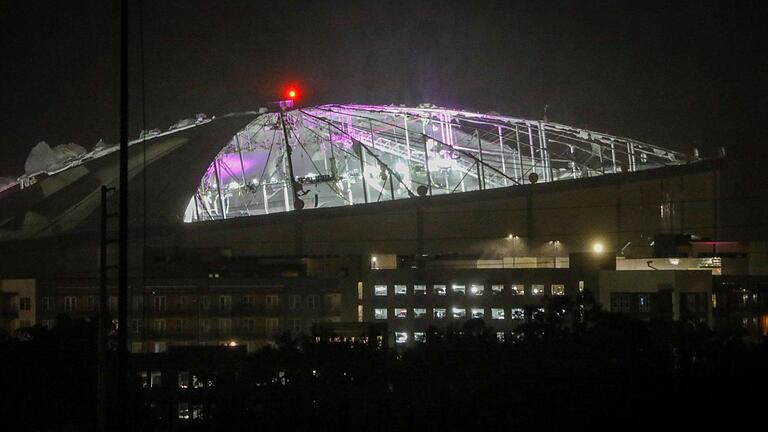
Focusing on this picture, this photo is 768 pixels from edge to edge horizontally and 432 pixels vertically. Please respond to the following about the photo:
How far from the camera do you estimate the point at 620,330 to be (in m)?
15.9

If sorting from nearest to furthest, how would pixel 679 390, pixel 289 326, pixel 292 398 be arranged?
pixel 679 390
pixel 292 398
pixel 289 326

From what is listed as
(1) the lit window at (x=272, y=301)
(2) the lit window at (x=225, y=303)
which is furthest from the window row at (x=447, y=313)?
(2) the lit window at (x=225, y=303)

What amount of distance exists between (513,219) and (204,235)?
983 centimetres

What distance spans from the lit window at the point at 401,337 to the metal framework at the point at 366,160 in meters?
4.30

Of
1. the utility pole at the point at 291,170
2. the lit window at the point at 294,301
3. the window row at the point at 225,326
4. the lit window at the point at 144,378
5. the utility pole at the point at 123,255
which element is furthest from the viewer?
the utility pole at the point at 291,170

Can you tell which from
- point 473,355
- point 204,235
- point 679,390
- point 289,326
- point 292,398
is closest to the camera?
point 679,390

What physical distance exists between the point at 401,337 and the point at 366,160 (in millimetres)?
6347

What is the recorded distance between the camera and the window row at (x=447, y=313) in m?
28.9

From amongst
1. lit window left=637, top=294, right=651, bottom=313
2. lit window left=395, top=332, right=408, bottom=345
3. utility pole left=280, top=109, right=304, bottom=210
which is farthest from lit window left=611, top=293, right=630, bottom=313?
utility pole left=280, top=109, right=304, bottom=210

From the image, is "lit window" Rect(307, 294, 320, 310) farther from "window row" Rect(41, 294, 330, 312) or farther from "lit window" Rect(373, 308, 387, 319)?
"lit window" Rect(373, 308, 387, 319)

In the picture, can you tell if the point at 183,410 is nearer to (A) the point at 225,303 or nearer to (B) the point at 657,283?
(A) the point at 225,303

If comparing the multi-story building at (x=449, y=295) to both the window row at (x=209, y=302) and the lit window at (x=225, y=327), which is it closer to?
the window row at (x=209, y=302)

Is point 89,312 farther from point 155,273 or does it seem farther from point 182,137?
point 182,137

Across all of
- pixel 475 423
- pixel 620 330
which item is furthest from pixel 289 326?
pixel 475 423
